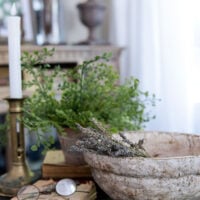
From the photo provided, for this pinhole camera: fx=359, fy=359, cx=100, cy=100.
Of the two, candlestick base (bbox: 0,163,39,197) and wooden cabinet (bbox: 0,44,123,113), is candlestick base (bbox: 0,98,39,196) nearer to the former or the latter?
candlestick base (bbox: 0,163,39,197)

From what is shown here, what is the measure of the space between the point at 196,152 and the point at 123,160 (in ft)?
0.84

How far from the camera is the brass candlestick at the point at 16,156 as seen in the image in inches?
34.7

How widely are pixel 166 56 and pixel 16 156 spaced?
2.90 feet

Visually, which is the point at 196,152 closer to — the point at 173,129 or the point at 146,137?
the point at 146,137

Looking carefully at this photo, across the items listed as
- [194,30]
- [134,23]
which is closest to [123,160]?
[194,30]

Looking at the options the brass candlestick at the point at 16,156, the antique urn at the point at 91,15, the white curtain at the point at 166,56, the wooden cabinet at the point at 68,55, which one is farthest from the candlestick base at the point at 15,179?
the antique urn at the point at 91,15

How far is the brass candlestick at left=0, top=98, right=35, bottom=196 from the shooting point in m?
0.88

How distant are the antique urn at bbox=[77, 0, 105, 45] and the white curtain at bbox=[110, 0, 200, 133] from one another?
0.11 metres

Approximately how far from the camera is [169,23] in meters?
1.54

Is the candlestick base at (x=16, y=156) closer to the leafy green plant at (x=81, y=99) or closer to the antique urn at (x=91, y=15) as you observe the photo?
the leafy green plant at (x=81, y=99)

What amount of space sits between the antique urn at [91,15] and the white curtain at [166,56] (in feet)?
0.35

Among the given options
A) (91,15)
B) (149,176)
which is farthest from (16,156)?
(91,15)

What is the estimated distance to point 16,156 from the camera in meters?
0.90

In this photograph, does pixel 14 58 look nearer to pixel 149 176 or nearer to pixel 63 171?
pixel 63 171
